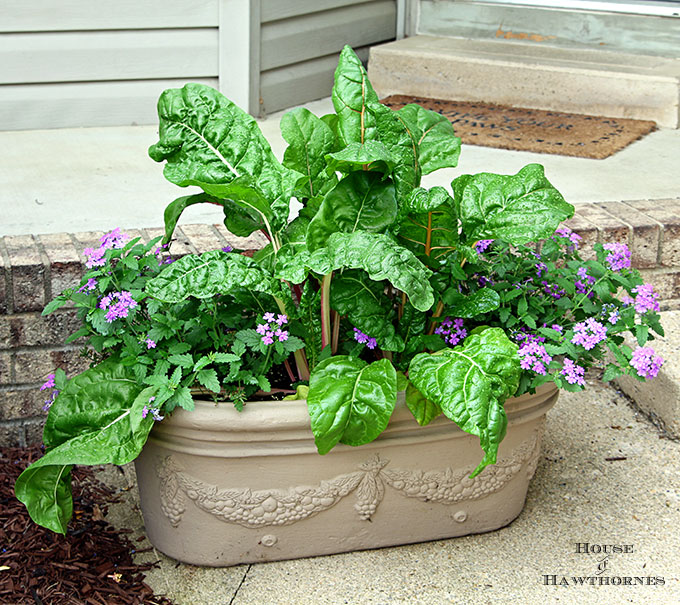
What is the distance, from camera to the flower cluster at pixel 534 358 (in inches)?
67.5

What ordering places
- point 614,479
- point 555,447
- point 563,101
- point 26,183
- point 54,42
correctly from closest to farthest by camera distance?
point 614,479, point 555,447, point 26,183, point 54,42, point 563,101

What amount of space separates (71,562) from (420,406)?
2.46 feet

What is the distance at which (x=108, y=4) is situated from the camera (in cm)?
350

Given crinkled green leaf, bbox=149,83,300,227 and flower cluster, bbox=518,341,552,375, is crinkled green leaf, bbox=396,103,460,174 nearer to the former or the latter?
crinkled green leaf, bbox=149,83,300,227

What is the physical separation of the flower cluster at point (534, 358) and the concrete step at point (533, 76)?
8.21ft

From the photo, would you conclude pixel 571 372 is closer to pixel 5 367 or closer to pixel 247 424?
pixel 247 424

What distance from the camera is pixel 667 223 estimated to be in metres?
2.54

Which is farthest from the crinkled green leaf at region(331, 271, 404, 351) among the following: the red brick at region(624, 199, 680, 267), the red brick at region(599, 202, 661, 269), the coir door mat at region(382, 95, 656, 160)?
the coir door mat at region(382, 95, 656, 160)

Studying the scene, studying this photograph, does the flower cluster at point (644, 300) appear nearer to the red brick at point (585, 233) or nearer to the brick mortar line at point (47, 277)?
the red brick at point (585, 233)

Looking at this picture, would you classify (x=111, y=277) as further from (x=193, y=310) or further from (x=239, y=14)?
(x=239, y=14)

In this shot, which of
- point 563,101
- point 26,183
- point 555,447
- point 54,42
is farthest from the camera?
point 563,101

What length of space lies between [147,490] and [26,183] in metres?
1.50

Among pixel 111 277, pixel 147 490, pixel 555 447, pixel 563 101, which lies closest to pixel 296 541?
pixel 147 490

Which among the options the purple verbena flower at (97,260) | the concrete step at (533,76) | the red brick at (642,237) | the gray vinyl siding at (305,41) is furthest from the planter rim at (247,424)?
the concrete step at (533,76)
